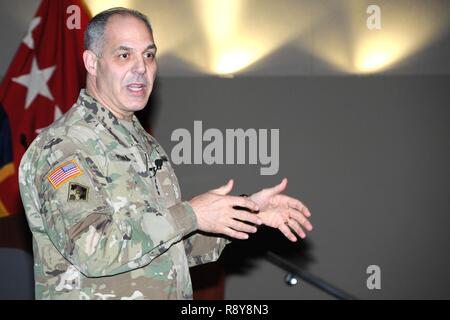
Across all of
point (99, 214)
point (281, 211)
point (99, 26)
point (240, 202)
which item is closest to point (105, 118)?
point (99, 26)

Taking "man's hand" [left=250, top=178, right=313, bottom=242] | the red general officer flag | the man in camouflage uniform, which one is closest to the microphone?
the man in camouflage uniform

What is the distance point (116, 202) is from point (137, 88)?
38 centimetres

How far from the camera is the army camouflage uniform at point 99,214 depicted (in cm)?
139

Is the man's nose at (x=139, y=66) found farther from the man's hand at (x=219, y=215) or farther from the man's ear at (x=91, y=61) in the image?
the man's hand at (x=219, y=215)

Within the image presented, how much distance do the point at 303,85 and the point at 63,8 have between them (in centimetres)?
169

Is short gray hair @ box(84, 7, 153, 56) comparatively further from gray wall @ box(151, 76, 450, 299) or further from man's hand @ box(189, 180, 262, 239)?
gray wall @ box(151, 76, 450, 299)

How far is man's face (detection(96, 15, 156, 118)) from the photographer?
1.70 m

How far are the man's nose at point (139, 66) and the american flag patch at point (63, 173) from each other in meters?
0.39

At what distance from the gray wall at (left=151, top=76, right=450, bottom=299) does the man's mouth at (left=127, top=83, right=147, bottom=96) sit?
7.05 feet

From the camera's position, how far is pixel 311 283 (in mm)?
3863

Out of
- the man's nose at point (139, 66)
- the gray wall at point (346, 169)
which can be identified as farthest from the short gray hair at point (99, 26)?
the gray wall at point (346, 169)

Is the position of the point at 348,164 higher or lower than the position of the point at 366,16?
lower

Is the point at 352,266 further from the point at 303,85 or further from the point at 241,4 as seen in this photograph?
the point at 241,4

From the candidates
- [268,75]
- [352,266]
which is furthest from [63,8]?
[352,266]
